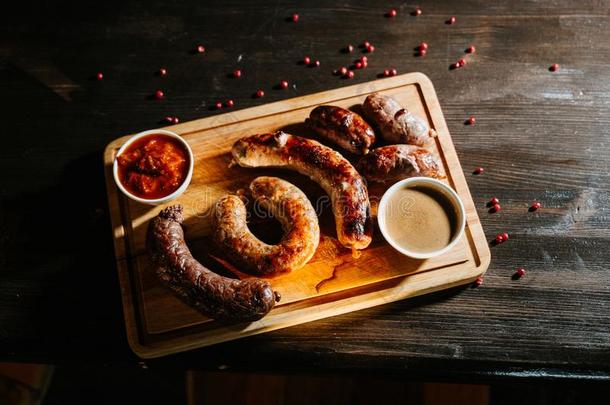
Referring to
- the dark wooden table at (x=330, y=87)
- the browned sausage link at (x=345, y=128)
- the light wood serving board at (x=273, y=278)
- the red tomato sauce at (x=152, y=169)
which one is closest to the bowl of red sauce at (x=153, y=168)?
the red tomato sauce at (x=152, y=169)

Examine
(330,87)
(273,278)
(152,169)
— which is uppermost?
(330,87)

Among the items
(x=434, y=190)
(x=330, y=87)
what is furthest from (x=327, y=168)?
(x=330, y=87)

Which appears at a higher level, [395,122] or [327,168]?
[395,122]

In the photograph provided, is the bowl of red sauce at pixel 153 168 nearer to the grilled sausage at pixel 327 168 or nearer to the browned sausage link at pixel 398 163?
the grilled sausage at pixel 327 168

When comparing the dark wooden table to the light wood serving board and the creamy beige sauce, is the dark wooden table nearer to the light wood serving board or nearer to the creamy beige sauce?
the light wood serving board

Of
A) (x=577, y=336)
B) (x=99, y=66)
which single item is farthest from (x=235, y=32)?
(x=577, y=336)

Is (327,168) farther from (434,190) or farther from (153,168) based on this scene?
(153,168)
